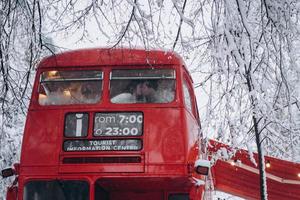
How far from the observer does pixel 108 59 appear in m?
8.38

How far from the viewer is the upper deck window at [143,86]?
8.08m

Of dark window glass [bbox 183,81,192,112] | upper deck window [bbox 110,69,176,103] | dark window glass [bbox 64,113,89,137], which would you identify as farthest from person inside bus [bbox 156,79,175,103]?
dark window glass [bbox 64,113,89,137]

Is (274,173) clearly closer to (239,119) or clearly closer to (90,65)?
(90,65)

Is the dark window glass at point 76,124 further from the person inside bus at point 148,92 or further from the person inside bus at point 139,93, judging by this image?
the person inside bus at point 148,92

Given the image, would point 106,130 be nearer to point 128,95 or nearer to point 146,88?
point 128,95

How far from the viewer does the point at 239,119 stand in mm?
5621

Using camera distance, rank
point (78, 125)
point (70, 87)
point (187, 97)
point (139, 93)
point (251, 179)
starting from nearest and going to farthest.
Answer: point (78, 125)
point (139, 93)
point (70, 87)
point (187, 97)
point (251, 179)

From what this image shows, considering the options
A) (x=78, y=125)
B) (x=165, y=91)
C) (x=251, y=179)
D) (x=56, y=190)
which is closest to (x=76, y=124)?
(x=78, y=125)

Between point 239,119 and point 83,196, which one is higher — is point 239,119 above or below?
above

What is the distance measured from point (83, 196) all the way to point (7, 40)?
111 inches

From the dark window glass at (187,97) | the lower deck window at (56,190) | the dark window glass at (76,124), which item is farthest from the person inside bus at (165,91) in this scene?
the lower deck window at (56,190)

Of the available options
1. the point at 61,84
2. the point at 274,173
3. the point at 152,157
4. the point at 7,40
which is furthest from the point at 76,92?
the point at 274,173

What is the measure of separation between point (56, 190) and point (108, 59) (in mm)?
2104

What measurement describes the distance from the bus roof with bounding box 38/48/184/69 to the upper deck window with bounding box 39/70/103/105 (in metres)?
0.15
